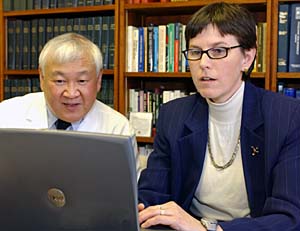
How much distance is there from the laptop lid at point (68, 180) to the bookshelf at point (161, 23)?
1.51 metres

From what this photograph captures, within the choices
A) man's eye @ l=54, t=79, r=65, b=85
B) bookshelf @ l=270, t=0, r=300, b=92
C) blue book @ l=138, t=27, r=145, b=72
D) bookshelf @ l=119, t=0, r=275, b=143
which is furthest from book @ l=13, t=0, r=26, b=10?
bookshelf @ l=270, t=0, r=300, b=92

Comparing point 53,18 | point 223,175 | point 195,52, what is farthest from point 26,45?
point 223,175

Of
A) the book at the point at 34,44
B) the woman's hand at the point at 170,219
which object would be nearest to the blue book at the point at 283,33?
the woman's hand at the point at 170,219

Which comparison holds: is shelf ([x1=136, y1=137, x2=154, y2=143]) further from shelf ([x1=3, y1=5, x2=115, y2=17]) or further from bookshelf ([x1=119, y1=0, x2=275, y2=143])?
shelf ([x1=3, y1=5, x2=115, y2=17])

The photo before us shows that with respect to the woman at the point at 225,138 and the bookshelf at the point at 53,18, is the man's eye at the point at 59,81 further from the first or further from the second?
the bookshelf at the point at 53,18

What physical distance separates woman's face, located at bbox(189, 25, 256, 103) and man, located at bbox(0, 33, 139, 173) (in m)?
0.50

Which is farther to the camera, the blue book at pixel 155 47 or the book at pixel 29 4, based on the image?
the book at pixel 29 4

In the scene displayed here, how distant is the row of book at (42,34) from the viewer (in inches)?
99.0

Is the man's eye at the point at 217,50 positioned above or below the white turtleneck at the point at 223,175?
above

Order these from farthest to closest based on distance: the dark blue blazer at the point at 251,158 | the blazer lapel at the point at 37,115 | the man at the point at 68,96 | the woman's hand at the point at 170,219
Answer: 1. the blazer lapel at the point at 37,115
2. the man at the point at 68,96
3. the dark blue blazer at the point at 251,158
4. the woman's hand at the point at 170,219

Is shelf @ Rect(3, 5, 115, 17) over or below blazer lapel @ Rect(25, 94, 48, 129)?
over

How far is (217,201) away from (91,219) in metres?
0.65

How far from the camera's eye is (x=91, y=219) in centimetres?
88

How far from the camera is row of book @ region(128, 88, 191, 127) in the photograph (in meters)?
2.49
